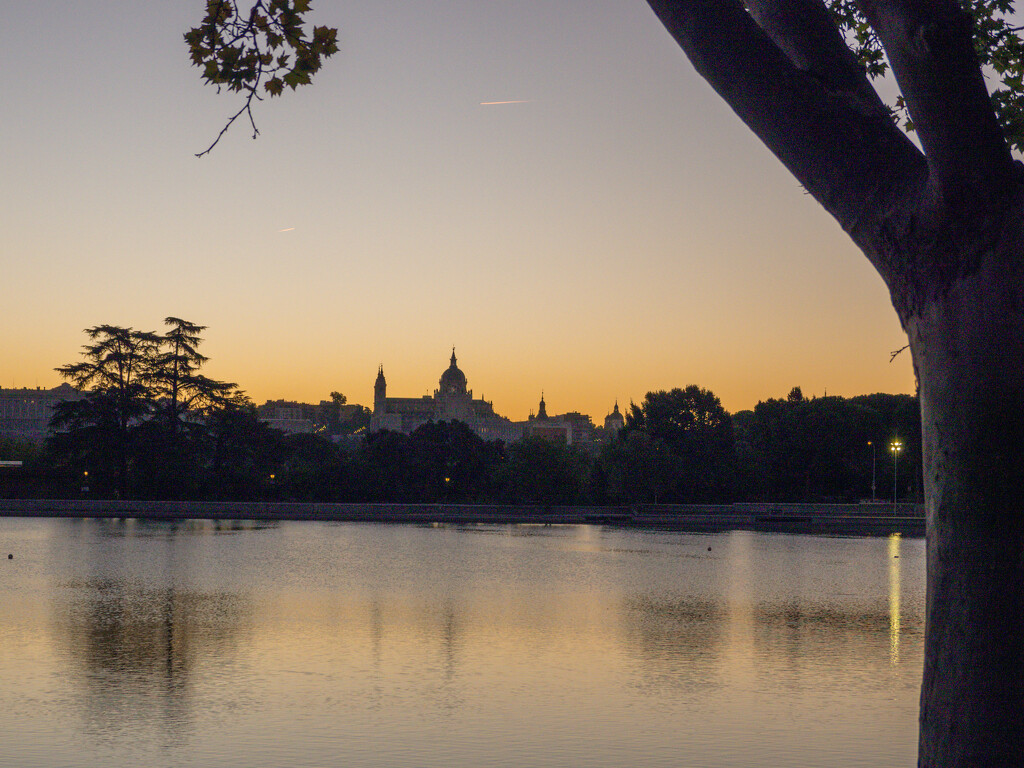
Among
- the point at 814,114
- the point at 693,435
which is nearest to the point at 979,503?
the point at 814,114

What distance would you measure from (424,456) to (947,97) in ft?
318

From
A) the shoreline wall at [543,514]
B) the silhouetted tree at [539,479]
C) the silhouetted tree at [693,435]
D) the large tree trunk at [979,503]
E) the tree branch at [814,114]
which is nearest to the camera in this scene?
the large tree trunk at [979,503]

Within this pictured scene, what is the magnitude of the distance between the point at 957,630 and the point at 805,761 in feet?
31.4

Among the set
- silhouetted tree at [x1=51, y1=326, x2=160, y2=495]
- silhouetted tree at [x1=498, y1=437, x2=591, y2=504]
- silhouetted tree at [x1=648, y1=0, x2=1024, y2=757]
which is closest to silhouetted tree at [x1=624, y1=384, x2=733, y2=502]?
silhouetted tree at [x1=498, y1=437, x2=591, y2=504]

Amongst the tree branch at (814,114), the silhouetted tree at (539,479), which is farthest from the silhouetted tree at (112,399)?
the tree branch at (814,114)

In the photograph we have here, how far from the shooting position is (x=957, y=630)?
4.96 metres

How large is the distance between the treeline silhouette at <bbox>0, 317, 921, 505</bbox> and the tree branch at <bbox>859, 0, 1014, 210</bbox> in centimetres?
8648

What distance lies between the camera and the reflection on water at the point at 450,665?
556 inches

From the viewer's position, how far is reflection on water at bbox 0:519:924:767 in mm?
14133

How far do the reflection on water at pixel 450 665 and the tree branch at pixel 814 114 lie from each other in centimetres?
984

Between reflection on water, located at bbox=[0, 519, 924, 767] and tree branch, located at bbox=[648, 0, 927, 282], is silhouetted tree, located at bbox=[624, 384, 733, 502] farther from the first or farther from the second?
tree branch, located at bbox=[648, 0, 927, 282]

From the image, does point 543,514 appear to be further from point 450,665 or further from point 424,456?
point 450,665

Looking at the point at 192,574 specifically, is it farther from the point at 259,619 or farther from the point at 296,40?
the point at 296,40

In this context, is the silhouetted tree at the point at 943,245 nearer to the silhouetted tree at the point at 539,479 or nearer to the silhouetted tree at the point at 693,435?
the silhouetted tree at the point at 539,479
